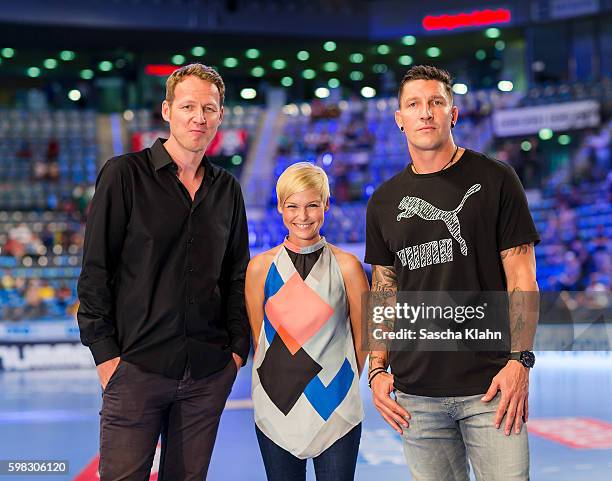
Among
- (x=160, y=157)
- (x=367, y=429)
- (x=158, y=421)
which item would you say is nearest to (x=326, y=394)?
(x=158, y=421)

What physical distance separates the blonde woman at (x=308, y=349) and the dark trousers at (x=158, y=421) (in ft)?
0.51

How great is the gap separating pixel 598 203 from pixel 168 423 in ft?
40.9

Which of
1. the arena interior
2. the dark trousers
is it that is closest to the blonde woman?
the dark trousers

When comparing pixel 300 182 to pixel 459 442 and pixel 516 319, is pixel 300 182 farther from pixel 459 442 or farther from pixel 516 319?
pixel 459 442

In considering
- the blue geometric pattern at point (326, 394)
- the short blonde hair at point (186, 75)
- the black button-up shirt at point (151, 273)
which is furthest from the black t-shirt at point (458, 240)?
the short blonde hair at point (186, 75)

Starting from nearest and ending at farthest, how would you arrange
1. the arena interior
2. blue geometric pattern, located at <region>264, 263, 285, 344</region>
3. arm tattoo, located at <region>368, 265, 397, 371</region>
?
arm tattoo, located at <region>368, 265, 397, 371</region> → blue geometric pattern, located at <region>264, 263, 285, 344</region> → the arena interior

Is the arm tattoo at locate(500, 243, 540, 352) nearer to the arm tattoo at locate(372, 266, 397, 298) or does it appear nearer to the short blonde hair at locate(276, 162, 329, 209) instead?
the arm tattoo at locate(372, 266, 397, 298)

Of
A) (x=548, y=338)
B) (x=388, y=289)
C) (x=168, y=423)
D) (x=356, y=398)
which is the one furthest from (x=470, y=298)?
(x=548, y=338)

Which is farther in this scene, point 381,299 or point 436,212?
point 381,299

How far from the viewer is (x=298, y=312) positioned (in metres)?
2.45

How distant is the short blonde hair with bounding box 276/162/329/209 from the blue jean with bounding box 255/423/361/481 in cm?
70

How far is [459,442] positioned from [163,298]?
0.93m

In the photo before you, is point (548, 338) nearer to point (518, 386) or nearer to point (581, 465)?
point (581, 465)

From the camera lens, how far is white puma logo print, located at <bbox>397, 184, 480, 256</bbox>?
2.21m
